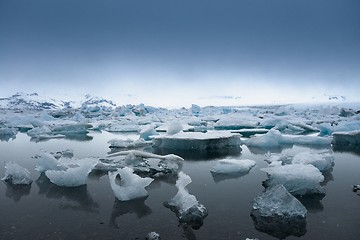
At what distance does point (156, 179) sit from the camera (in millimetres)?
5051

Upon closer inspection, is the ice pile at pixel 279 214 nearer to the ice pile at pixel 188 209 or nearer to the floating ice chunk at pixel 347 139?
the ice pile at pixel 188 209

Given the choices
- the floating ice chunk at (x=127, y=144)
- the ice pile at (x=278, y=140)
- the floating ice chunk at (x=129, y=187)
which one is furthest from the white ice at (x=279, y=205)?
the floating ice chunk at (x=127, y=144)

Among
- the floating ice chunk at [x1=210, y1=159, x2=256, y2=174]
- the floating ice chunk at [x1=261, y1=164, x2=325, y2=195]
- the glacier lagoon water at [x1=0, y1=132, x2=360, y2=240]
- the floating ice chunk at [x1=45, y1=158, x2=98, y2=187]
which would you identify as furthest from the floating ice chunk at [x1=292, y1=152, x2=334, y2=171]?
the floating ice chunk at [x1=45, y1=158, x2=98, y2=187]

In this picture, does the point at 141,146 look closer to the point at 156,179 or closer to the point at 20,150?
the point at 20,150

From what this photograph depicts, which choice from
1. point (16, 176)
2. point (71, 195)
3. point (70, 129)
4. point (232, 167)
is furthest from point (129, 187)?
point (70, 129)

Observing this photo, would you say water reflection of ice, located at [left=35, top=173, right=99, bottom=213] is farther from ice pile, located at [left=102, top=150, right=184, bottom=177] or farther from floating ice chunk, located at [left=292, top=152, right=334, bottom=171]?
floating ice chunk, located at [left=292, top=152, right=334, bottom=171]

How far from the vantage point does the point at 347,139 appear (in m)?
9.27

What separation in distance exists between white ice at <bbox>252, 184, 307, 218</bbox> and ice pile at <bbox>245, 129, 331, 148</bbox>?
18.3ft

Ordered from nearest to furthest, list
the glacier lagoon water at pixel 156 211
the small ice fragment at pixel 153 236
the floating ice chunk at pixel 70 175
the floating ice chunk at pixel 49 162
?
the small ice fragment at pixel 153 236 < the glacier lagoon water at pixel 156 211 < the floating ice chunk at pixel 70 175 < the floating ice chunk at pixel 49 162

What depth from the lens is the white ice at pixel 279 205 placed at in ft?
10.6

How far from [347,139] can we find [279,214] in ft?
24.0

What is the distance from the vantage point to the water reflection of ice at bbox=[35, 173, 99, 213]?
3753 millimetres

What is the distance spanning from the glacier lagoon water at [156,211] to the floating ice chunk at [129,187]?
12cm

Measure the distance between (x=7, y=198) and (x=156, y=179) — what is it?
7.14 feet
